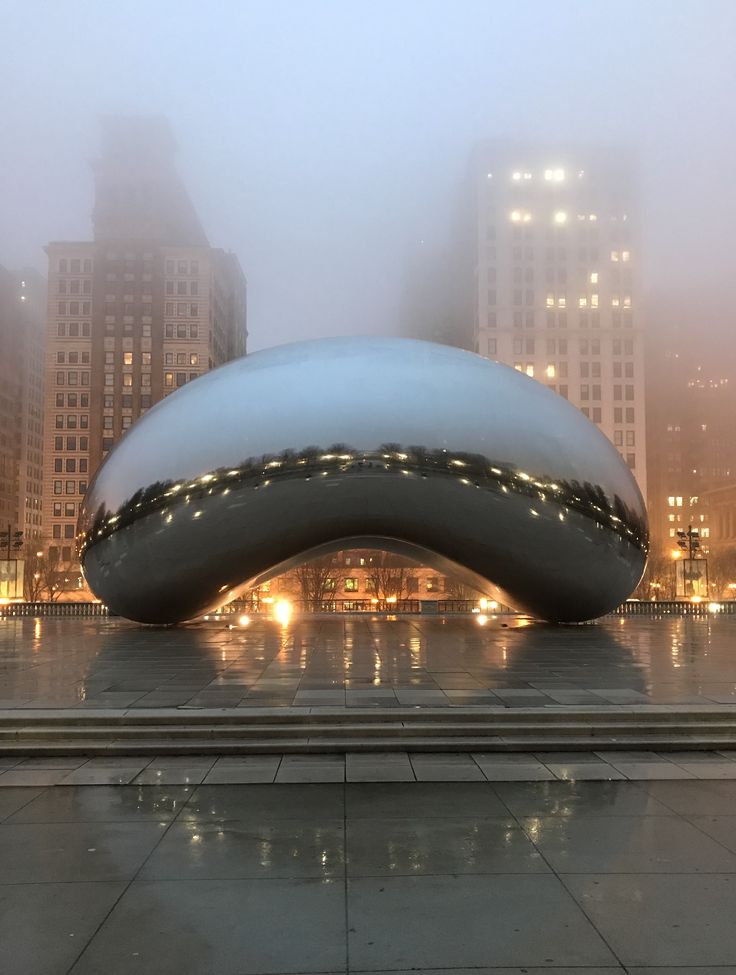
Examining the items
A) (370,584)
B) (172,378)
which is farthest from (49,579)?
(172,378)

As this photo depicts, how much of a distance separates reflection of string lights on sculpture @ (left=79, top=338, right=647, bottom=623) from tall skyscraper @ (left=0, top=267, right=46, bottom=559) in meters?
116

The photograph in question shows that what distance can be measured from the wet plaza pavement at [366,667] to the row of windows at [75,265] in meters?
107

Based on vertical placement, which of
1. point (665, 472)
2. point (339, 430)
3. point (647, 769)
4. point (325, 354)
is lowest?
point (647, 769)

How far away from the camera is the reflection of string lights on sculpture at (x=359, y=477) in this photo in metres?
13.0

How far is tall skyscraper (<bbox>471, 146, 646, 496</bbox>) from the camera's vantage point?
338ft

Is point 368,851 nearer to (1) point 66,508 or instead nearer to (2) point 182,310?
(1) point 66,508

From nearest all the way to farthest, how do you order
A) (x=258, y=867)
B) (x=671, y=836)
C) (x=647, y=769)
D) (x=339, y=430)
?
1. (x=258, y=867)
2. (x=671, y=836)
3. (x=647, y=769)
4. (x=339, y=430)

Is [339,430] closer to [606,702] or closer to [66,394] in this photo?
[606,702]

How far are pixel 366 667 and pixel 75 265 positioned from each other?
116m

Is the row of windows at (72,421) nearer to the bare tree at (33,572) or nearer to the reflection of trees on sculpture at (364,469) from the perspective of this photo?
the bare tree at (33,572)

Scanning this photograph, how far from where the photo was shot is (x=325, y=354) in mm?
14141

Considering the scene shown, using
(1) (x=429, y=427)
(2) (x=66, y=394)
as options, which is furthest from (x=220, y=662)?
(2) (x=66, y=394)

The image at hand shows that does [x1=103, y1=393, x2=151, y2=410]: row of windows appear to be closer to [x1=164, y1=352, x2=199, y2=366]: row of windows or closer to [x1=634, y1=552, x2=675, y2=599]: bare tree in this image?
[x1=164, y1=352, x2=199, y2=366]: row of windows

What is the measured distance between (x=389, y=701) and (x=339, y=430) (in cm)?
569
